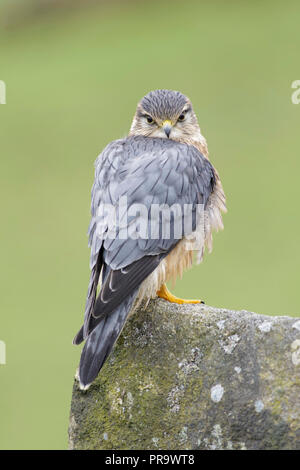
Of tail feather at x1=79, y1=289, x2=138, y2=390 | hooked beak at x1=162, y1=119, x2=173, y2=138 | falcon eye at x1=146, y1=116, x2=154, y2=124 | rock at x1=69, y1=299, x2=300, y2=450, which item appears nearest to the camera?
rock at x1=69, y1=299, x2=300, y2=450

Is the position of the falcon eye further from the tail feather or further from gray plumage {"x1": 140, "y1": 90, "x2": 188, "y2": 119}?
the tail feather

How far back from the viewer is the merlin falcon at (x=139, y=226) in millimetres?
4070

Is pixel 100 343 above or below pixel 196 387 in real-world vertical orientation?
above

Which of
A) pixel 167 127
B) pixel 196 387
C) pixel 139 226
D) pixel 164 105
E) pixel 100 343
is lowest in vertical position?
pixel 196 387

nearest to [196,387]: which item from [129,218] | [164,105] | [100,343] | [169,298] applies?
[100,343]

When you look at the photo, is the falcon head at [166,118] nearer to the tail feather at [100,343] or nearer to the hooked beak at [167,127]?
the hooked beak at [167,127]

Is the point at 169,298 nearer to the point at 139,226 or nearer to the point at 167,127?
the point at 139,226

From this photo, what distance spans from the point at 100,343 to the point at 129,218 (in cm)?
72

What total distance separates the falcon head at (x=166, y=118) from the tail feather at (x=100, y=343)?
1.68 meters

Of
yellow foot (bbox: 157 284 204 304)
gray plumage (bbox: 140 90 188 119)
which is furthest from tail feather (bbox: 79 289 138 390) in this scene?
gray plumage (bbox: 140 90 188 119)

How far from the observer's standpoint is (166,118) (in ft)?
18.1

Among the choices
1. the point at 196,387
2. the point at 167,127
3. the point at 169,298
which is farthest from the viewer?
the point at 167,127

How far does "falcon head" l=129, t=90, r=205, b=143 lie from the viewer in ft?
18.1

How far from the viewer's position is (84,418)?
399 cm
